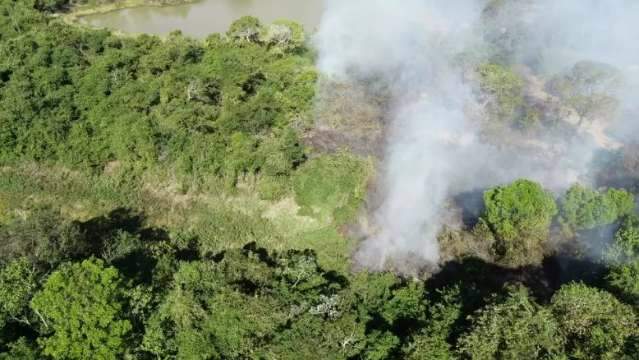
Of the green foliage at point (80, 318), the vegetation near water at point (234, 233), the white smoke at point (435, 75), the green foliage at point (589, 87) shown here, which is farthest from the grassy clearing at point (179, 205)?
the green foliage at point (589, 87)

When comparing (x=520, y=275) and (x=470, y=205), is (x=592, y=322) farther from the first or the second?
(x=470, y=205)

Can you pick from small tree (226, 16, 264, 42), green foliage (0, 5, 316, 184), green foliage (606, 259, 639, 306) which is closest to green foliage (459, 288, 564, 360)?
green foliage (606, 259, 639, 306)

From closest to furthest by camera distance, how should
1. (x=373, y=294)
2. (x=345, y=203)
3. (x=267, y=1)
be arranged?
1. (x=373, y=294)
2. (x=345, y=203)
3. (x=267, y=1)

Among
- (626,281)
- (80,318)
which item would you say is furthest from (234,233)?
(626,281)

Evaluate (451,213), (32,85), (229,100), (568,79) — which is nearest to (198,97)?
(229,100)

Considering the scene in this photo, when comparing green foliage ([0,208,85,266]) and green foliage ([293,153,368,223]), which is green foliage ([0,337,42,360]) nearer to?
green foliage ([0,208,85,266])

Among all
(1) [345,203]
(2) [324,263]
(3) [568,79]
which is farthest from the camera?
(3) [568,79]

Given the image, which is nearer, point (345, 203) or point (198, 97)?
point (345, 203)

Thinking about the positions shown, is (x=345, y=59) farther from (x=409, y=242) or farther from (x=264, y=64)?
(x=409, y=242)
